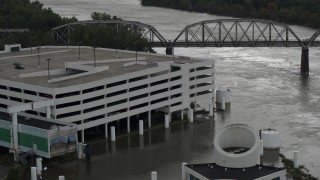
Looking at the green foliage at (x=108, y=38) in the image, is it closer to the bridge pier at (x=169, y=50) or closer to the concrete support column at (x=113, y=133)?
the bridge pier at (x=169, y=50)

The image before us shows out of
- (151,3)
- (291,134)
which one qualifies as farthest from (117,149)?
(151,3)

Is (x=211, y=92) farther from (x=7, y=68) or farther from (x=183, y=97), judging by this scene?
(x=7, y=68)

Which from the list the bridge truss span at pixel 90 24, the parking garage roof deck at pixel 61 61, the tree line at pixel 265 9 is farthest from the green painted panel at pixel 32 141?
the tree line at pixel 265 9

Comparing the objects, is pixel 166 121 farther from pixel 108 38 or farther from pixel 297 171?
pixel 108 38

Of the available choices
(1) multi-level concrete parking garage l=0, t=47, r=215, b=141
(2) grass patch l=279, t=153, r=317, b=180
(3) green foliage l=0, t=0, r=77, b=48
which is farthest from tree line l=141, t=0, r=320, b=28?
(2) grass patch l=279, t=153, r=317, b=180

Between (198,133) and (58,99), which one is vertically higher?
(58,99)

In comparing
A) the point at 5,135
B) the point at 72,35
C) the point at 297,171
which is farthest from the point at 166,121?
the point at 72,35
